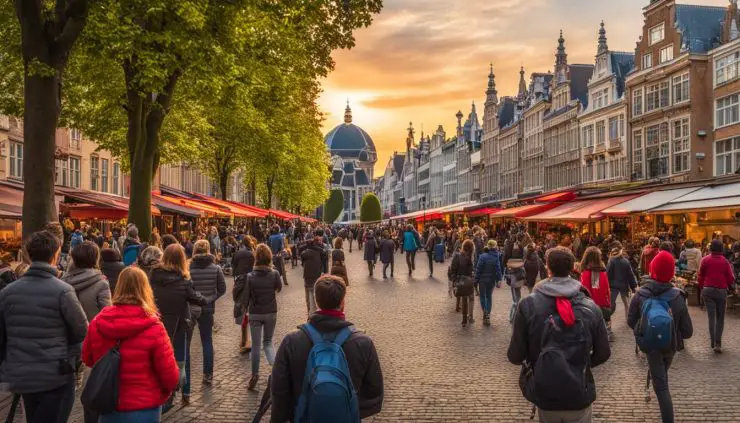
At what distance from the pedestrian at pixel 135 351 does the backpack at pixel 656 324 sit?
169 inches

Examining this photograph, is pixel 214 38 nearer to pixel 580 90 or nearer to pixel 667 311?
pixel 667 311

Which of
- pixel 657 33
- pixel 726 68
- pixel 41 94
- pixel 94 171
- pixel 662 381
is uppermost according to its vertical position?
pixel 657 33

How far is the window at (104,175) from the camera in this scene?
136 ft

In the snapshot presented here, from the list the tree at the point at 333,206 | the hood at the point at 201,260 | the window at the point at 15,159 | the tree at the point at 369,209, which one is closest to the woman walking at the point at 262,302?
the hood at the point at 201,260

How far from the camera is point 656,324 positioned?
21.8 feet

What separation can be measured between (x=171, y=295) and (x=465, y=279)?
7.71 meters

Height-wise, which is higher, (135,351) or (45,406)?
(135,351)

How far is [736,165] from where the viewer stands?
34875 millimetres

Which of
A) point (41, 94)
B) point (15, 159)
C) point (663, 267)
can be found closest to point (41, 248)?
point (663, 267)

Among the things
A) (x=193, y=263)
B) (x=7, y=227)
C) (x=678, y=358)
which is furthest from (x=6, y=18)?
(x=678, y=358)

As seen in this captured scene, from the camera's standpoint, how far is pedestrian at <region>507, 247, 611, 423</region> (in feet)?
15.2

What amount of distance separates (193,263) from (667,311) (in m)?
5.53

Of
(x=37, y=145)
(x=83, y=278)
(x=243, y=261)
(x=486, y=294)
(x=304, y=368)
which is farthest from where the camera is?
(x=486, y=294)

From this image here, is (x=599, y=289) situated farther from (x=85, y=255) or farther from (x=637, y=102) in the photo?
(x=637, y=102)
